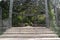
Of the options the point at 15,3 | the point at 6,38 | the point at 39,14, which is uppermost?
the point at 15,3

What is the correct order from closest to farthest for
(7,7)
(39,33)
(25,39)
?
(25,39)
(39,33)
(7,7)

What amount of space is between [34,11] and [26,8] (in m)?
0.67

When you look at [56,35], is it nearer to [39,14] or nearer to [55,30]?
[55,30]

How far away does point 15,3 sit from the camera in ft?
43.1

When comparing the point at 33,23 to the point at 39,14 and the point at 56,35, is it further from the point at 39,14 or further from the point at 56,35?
the point at 56,35

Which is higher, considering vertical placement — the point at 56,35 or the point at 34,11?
the point at 34,11

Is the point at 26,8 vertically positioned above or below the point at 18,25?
above

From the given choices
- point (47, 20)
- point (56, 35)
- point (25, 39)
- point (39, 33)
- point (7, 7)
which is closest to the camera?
point (25, 39)

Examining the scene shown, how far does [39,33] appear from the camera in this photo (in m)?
10.0

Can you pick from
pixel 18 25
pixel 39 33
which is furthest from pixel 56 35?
pixel 18 25

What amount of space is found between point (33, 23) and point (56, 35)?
324cm

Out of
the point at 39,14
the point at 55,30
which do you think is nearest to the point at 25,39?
the point at 55,30

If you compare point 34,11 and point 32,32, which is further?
point 34,11

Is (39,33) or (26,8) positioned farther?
(26,8)
